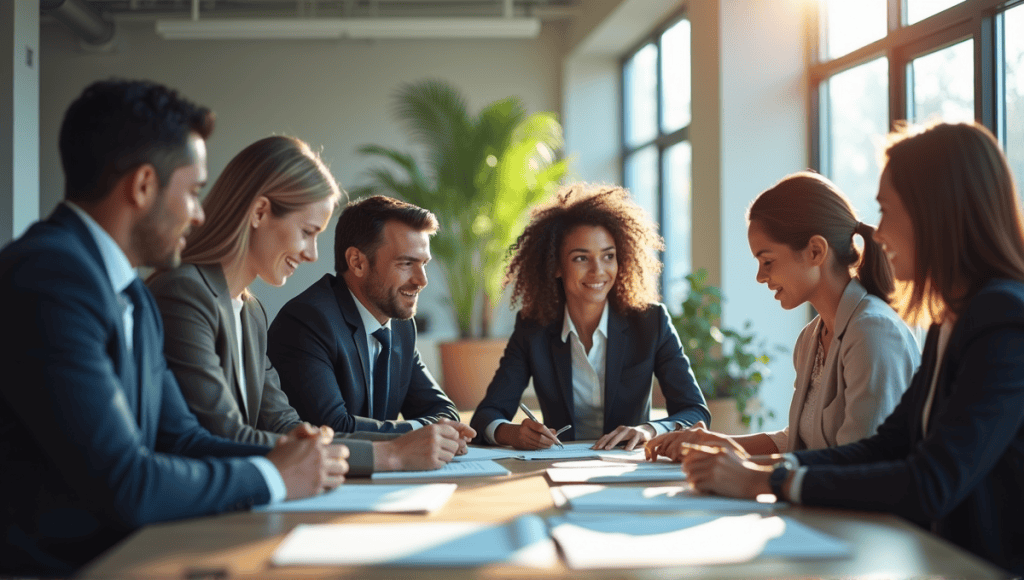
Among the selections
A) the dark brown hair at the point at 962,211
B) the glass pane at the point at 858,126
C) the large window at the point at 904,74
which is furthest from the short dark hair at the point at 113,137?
the glass pane at the point at 858,126

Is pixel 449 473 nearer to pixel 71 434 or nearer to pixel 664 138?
pixel 71 434

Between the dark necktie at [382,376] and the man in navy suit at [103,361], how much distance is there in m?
1.17

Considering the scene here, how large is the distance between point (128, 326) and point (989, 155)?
56.7 inches

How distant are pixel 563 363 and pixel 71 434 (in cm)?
175

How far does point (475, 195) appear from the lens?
23.6ft

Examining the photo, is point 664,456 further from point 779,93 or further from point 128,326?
point 779,93

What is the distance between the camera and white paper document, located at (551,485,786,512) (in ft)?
4.68

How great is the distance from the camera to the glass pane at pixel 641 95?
26.0 ft

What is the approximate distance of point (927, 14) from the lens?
4.19 m

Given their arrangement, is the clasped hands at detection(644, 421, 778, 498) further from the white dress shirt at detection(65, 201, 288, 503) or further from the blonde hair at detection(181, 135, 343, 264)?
the blonde hair at detection(181, 135, 343, 264)

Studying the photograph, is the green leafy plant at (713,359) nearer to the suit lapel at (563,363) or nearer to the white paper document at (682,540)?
the suit lapel at (563,363)

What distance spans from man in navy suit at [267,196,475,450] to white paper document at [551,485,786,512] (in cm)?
97

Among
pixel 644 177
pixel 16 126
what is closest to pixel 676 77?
pixel 644 177

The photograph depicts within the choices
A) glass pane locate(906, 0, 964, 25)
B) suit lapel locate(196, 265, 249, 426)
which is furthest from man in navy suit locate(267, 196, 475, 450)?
glass pane locate(906, 0, 964, 25)
